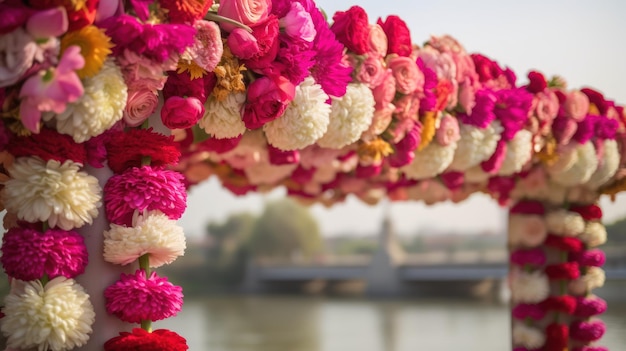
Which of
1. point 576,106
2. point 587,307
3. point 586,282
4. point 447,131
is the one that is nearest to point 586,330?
point 587,307

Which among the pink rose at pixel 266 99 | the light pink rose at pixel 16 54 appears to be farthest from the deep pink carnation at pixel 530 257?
the light pink rose at pixel 16 54

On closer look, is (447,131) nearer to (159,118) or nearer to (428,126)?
(428,126)

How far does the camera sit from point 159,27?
2166 mm

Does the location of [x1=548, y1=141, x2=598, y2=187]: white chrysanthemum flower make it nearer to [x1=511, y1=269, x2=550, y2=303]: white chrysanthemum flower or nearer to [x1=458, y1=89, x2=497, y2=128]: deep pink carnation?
[x1=511, y1=269, x2=550, y2=303]: white chrysanthemum flower

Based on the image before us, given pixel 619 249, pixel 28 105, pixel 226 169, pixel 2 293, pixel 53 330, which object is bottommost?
pixel 53 330

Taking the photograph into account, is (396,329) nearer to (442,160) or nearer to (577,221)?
(577,221)

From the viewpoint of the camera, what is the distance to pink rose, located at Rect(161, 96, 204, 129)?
7.93 feet

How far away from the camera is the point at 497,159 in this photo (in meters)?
4.05

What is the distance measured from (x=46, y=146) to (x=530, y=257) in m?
3.62

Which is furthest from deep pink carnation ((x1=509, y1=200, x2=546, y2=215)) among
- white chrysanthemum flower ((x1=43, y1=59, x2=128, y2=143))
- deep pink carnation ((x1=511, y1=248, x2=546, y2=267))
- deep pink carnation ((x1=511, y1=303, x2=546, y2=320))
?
white chrysanthemum flower ((x1=43, y1=59, x2=128, y2=143))

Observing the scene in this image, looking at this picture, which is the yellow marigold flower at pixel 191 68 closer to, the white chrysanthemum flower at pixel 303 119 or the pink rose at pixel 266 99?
the pink rose at pixel 266 99

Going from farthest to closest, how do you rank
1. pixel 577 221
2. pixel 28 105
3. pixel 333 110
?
pixel 577 221
pixel 333 110
pixel 28 105

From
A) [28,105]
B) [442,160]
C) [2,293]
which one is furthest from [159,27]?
[442,160]

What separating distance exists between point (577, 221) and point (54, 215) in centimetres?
369
